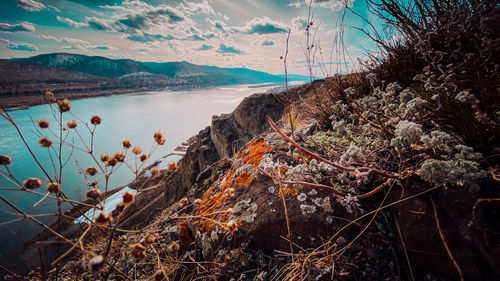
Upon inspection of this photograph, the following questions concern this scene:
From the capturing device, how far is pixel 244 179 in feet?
8.43

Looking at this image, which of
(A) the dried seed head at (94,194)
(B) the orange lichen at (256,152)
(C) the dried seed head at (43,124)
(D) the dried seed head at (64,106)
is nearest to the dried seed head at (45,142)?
(C) the dried seed head at (43,124)

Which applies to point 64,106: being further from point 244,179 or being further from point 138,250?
point 244,179

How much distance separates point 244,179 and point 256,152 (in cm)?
51

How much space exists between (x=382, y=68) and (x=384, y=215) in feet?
9.40

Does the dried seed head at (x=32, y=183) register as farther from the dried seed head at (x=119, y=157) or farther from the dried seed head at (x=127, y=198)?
the dried seed head at (x=127, y=198)

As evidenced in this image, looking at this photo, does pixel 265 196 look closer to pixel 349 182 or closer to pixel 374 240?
pixel 349 182

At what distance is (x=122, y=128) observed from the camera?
3173cm

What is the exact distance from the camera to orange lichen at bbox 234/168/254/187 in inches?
98.2

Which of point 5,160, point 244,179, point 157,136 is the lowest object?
point 244,179

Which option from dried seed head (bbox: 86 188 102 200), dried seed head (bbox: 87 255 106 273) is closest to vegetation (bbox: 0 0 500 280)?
Answer: dried seed head (bbox: 87 255 106 273)

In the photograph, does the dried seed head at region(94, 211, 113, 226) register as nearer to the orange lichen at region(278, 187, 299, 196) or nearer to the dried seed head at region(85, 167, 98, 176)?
the dried seed head at region(85, 167, 98, 176)

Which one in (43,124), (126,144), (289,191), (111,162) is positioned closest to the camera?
(111,162)

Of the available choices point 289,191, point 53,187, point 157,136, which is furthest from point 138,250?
point 289,191

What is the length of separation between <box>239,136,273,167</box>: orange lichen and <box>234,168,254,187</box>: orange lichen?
175 millimetres
